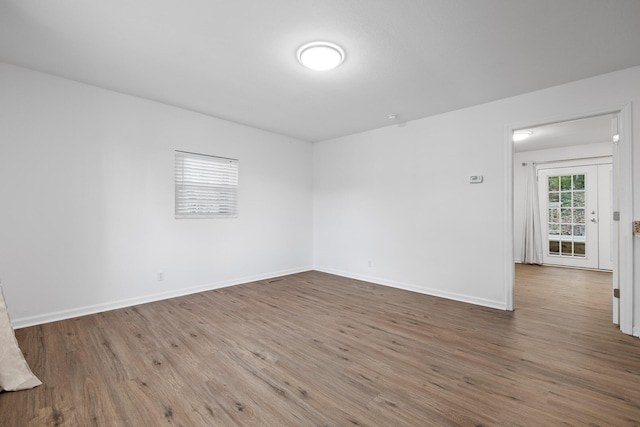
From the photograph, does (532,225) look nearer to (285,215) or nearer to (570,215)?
Answer: (570,215)

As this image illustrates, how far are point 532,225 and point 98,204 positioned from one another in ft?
26.7

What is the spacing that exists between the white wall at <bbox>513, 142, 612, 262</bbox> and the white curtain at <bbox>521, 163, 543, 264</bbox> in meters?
0.12

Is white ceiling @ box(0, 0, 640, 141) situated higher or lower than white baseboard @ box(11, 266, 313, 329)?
higher

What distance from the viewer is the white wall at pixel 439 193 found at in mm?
3223

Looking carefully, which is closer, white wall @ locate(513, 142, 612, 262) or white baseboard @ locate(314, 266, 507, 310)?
white baseboard @ locate(314, 266, 507, 310)

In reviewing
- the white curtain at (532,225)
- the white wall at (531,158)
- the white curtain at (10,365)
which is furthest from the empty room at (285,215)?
the white curtain at (532,225)

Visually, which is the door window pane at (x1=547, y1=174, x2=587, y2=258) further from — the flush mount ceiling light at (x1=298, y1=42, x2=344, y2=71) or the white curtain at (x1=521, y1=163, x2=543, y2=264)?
the flush mount ceiling light at (x1=298, y1=42, x2=344, y2=71)

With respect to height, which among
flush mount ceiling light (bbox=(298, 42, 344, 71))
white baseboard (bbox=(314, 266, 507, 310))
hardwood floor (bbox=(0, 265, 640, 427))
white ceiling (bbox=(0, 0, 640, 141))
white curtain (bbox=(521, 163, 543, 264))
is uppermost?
white ceiling (bbox=(0, 0, 640, 141))

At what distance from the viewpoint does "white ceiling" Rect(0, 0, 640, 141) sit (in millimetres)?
1985

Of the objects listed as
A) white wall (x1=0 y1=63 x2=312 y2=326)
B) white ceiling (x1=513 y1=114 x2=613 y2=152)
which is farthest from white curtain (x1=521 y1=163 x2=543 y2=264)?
white wall (x1=0 y1=63 x2=312 y2=326)

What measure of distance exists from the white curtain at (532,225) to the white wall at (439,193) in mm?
3865

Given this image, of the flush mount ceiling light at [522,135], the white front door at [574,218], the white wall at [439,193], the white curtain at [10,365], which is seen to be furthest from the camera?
the white front door at [574,218]

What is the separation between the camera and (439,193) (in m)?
4.07

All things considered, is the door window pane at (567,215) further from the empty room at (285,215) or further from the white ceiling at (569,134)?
the empty room at (285,215)
